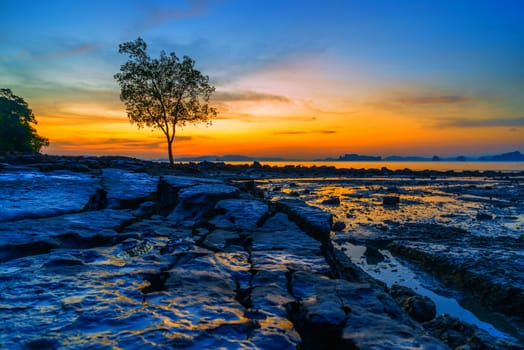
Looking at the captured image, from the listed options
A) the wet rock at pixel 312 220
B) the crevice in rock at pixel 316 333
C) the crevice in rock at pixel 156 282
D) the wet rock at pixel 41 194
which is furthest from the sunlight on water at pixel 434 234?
the wet rock at pixel 41 194

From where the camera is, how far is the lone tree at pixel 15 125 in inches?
1377

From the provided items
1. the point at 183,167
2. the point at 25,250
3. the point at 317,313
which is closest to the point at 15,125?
the point at 183,167

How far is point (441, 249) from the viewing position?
8.18m

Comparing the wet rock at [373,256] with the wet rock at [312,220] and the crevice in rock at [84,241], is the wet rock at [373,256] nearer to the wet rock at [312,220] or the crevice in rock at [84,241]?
the wet rock at [312,220]

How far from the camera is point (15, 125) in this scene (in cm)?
3562

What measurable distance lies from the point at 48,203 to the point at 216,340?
5.59 metres

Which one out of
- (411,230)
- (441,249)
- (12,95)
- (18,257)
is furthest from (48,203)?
(12,95)

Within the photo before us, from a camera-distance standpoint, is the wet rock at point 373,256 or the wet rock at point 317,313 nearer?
the wet rock at point 317,313

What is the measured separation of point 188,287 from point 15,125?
43.8 meters

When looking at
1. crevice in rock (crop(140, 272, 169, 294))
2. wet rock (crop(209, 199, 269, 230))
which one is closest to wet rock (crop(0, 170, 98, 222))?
wet rock (crop(209, 199, 269, 230))

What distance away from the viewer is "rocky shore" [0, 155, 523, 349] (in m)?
2.33

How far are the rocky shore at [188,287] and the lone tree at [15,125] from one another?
37041mm

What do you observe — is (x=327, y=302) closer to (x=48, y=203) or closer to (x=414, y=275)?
(x=414, y=275)

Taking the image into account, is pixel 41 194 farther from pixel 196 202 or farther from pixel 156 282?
pixel 156 282
